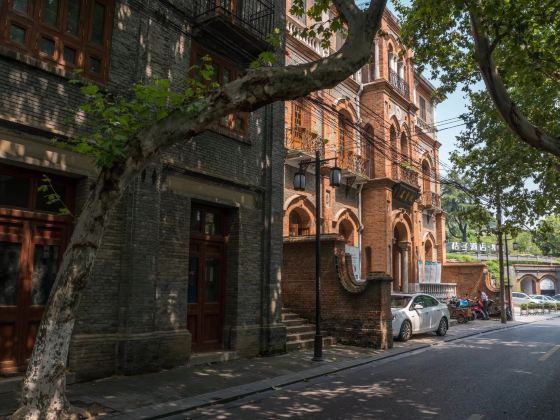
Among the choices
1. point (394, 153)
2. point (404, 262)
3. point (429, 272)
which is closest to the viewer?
point (394, 153)

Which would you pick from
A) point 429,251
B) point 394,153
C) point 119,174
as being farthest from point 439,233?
point 119,174

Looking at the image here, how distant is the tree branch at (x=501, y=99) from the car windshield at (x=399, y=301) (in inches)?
375

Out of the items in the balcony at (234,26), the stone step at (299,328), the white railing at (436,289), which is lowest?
the stone step at (299,328)

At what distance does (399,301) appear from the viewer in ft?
57.3

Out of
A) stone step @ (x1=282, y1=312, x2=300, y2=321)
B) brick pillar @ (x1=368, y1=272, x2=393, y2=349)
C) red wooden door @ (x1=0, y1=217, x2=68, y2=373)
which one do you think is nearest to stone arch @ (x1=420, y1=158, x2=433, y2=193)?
brick pillar @ (x1=368, y1=272, x2=393, y2=349)

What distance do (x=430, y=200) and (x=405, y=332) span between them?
50.4ft

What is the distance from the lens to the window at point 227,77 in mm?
11914

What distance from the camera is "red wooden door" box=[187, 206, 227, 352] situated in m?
11.4

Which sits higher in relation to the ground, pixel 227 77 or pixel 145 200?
pixel 227 77

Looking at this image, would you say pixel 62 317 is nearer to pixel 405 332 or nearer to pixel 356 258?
pixel 405 332

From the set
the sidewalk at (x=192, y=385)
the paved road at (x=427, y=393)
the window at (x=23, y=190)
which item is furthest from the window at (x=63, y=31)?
the paved road at (x=427, y=393)

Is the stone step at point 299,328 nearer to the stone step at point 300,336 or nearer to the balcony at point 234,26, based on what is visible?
the stone step at point 300,336

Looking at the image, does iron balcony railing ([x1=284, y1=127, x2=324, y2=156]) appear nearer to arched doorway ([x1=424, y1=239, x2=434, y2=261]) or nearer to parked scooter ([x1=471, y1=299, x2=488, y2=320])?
parked scooter ([x1=471, y1=299, x2=488, y2=320])

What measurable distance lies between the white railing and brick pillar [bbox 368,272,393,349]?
11.9 metres
